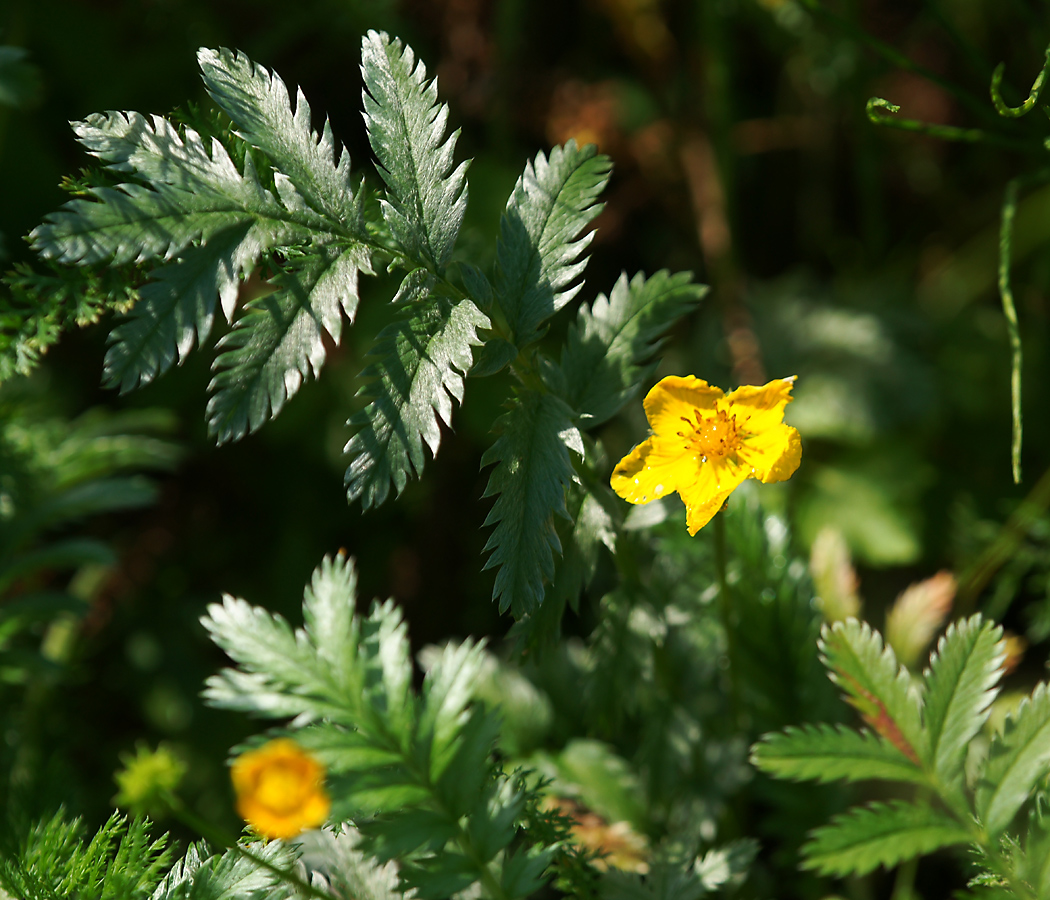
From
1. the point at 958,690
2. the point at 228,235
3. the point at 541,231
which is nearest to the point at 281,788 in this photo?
the point at 228,235

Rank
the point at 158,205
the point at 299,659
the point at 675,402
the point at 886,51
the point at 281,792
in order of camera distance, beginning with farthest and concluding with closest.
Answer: the point at 886,51
the point at 675,402
the point at 299,659
the point at 158,205
the point at 281,792

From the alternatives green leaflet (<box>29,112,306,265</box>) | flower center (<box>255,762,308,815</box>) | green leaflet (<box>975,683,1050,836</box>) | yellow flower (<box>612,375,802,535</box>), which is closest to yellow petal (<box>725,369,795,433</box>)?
yellow flower (<box>612,375,802,535</box>)

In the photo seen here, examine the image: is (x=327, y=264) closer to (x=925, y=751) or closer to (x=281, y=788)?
(x=281, y=788)

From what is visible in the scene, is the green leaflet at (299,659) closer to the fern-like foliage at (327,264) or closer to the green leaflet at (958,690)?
the fern-like foliage at (327,264)

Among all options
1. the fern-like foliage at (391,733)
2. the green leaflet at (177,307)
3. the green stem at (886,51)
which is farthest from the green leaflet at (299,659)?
the green stem at (886,51)

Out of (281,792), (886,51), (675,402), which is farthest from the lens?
(886,51)

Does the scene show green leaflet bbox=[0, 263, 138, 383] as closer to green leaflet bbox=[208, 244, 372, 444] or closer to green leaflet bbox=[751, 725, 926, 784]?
green leaflet bbox=[208, 244, 372, 444]

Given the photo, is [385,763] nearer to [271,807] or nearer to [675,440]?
[271,807]

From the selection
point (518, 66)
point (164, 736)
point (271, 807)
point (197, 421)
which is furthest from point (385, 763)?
point (518, 66)
